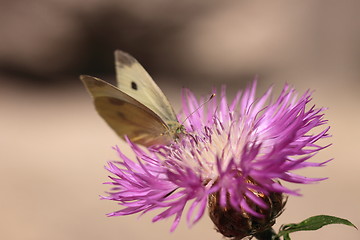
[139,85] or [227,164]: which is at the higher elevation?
[139,85]

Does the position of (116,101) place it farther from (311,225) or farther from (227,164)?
(311,225)

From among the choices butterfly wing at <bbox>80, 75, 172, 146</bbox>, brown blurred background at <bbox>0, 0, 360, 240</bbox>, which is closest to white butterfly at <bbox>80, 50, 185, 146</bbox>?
butterfly wing at <bbox>80, 75, 172, 146</bbox>

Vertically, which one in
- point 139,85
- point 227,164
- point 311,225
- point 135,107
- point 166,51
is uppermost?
point 166,51

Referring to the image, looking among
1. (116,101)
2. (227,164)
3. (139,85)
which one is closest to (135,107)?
(116,101)

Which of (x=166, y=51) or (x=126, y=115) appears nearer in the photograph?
(x=126, y=115)

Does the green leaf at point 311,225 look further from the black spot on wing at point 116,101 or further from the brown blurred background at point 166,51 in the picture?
the brown blurred background at point 166,51

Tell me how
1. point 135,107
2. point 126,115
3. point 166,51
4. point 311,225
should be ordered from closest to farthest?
point 311,225, point 135,107, point 126,115, point 166,51

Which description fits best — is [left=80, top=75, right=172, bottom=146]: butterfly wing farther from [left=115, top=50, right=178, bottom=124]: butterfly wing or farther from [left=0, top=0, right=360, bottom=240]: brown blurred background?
[left=0, top=0, right=360, bottom=240]: brown blurred background

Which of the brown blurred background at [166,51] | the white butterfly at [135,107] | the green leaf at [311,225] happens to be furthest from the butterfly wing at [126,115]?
the brown blurred background at [166,51]
